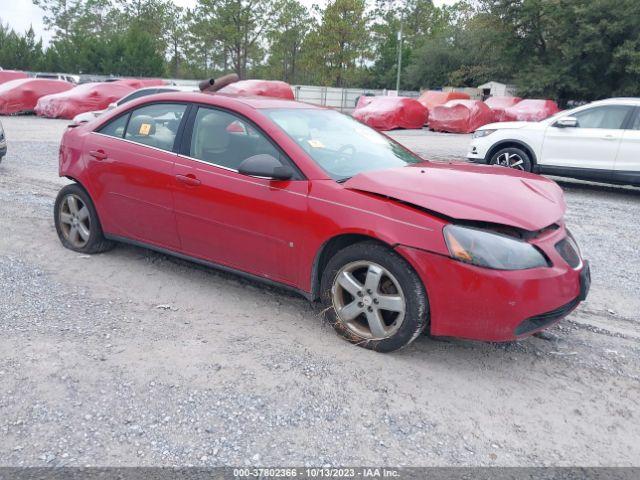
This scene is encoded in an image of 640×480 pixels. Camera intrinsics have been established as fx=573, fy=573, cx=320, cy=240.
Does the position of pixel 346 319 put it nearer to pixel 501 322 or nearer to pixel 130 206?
pixel 501 322

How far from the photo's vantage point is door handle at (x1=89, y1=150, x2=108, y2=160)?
16.0 ft

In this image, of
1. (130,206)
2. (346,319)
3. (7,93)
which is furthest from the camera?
(7,93)

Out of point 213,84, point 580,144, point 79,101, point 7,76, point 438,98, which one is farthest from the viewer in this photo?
point 438,98

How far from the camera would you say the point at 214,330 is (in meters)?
3.82

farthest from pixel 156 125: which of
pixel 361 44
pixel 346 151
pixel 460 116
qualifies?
pixel 361 44

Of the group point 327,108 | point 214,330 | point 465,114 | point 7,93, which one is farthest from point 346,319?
point 7,93

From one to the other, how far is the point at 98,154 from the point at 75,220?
74 cm

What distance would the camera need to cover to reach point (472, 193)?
3.50 m

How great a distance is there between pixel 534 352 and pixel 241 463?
211cm

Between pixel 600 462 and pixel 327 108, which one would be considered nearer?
pixel 600 462

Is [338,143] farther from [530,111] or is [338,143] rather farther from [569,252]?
[530,111]

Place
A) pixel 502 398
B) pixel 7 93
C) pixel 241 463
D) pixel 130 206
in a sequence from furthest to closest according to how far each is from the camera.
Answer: pixel 7 93 < pixel 130 206 < pixel 502 398 < pixel 241 463

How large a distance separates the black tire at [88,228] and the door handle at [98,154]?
0.35 m

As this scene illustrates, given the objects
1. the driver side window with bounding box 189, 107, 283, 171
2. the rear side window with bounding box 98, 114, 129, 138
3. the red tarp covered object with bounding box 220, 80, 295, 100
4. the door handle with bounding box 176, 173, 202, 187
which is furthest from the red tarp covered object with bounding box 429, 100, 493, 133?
the door handle with bounding box 176, 173, 202, 187
